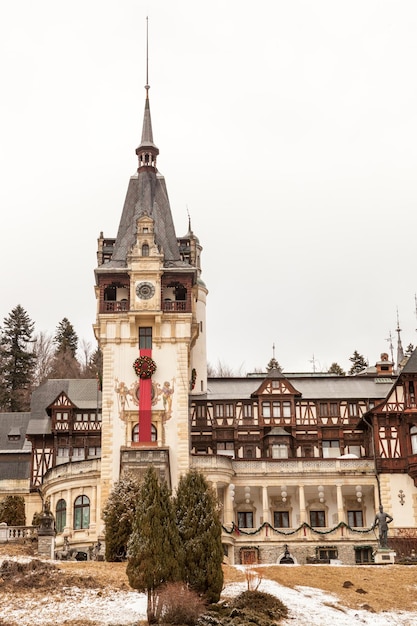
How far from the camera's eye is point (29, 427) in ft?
238

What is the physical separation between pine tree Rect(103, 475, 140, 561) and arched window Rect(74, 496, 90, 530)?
9617 mm

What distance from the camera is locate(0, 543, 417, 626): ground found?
1318 inches

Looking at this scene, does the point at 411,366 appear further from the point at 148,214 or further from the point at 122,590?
the point at 122,590

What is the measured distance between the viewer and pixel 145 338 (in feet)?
207

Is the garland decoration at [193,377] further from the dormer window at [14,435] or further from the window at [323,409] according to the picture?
the dormer window at [14,435]

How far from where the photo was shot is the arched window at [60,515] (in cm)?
6004

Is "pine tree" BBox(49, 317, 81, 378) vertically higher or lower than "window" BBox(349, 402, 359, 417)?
higher

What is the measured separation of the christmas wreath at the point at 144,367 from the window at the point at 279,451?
12.0 metres

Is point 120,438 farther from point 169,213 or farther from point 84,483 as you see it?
point 169,213

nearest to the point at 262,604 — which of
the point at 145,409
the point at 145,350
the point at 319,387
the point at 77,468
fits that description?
the point at 145,409

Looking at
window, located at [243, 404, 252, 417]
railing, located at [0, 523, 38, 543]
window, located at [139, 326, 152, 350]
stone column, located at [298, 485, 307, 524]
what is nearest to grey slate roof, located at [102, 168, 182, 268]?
window, located at [139, 326, 152, 350]

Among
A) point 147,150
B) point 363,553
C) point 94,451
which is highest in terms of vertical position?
point 147,150

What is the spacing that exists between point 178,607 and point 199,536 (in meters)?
3.50

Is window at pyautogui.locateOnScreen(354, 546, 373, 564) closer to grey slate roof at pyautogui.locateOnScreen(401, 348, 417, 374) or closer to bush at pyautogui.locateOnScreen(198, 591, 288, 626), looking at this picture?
grey slate roof at pyautogui.locateOnScreen(401, 348, 417, 374)
